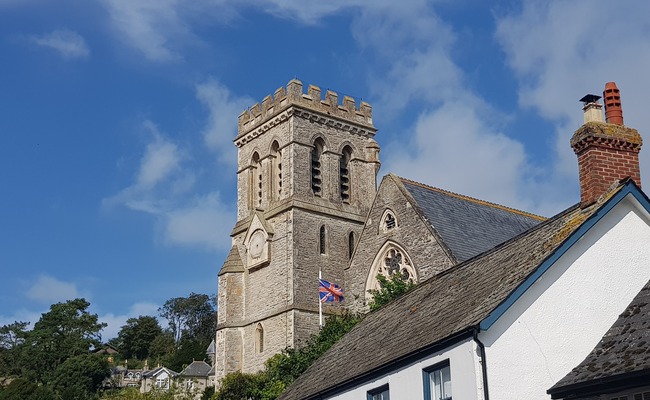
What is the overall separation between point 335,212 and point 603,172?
39295 millimetres

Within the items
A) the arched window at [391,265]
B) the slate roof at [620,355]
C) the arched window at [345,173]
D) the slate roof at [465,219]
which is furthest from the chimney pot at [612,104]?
the arched window at [345,173]

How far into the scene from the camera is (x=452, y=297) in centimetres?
1825

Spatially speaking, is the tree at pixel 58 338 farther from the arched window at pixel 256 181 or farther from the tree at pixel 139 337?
the arched window at pixel 256 181

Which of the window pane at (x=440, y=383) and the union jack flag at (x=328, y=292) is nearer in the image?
the window pane at (x=440, y=383)

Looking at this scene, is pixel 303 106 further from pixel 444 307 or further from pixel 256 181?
pixel 444 307

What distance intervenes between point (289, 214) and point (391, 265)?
545 inches

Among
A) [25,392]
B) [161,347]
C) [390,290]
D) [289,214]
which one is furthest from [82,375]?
[390,290]

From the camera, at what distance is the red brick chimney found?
17.2 m

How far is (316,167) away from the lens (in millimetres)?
57906

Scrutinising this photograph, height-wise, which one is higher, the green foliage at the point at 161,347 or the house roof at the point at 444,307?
the green foliage at the point at 161,347

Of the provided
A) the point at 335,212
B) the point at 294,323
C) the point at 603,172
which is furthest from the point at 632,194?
the point at 335,212

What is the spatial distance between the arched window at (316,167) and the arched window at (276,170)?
189cm

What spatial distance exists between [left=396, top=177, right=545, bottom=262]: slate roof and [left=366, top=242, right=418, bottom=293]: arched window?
2.22m

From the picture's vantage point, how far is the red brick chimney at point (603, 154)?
1716 centimetres
